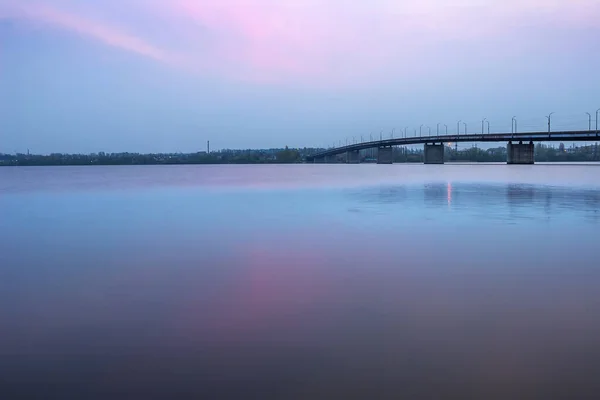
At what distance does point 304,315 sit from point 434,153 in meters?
145

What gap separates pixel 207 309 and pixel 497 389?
442cm

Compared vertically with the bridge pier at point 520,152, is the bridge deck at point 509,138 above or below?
above

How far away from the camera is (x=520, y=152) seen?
412ft

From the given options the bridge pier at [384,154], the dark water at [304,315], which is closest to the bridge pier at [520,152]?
the bridge pier at [384,154]

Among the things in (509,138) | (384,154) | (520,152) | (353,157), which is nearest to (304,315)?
(509,138)

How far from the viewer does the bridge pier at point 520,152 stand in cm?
12562

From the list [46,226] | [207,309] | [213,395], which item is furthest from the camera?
A: [46,226]

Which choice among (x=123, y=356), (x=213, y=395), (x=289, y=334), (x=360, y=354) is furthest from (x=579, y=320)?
(x=123, y=356)

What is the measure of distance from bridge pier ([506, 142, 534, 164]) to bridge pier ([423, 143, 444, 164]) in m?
23.0

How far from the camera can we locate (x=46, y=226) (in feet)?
65.7

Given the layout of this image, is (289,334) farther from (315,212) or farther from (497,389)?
(315,212)

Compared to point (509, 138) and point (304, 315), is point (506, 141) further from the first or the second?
point (304, 315)

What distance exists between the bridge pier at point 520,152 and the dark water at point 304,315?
4688 inches

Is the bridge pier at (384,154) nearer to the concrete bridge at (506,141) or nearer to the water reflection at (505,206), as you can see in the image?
the concrete bridge at (506,141)
